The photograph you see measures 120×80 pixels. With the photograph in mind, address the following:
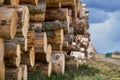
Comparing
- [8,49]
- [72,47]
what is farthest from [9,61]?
[72,47]

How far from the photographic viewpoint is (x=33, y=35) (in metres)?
10.4

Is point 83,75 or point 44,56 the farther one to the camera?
point 83,75

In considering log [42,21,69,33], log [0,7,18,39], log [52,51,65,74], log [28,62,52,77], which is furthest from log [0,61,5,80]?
log [52,51,65,74]

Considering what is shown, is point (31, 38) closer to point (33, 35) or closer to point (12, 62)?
point (33, 35)

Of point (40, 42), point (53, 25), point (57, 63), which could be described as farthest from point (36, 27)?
point (57, 63)

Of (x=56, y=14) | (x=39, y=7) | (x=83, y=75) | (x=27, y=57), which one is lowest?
(x=83, y=75)

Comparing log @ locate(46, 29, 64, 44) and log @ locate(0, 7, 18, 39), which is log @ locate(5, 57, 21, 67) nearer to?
log @ locate(0, 7, 18, 39)

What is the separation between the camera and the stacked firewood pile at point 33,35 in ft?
26.2

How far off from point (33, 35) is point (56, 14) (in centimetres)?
179

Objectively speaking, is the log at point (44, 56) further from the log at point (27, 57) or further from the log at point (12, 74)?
the log at point (12, 74)

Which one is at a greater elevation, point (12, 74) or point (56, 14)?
point (56, 14)

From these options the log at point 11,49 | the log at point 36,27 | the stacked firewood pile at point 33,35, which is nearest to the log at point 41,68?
the stacked firewood pile at point 33,35

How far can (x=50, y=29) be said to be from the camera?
11797 mm

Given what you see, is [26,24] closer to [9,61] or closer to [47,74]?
[9,61]
